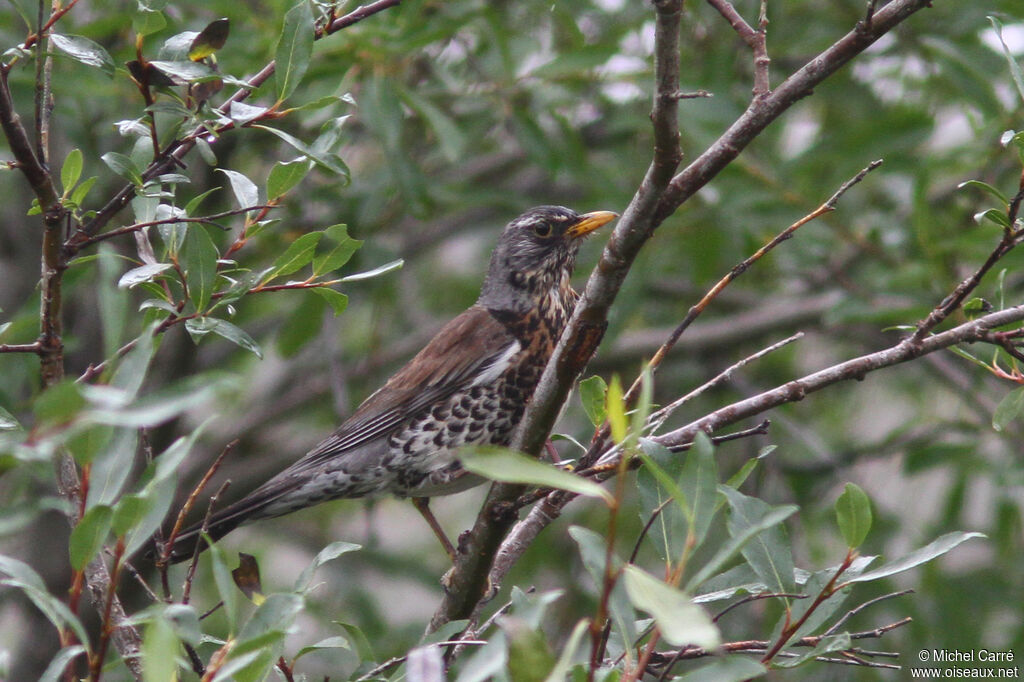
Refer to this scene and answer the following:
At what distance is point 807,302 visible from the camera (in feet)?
19.6

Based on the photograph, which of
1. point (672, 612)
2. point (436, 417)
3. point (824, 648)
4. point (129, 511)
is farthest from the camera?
point (436, 417)

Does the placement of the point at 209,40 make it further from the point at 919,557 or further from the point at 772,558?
the point at 919,557

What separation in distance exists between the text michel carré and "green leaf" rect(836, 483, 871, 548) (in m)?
3.05

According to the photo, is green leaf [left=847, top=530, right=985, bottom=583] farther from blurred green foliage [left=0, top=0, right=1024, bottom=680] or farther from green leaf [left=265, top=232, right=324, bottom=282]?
blurred green foliage [left=0, top=0, right=1024, bottom=680]

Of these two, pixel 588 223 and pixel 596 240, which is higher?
pixel 588 223

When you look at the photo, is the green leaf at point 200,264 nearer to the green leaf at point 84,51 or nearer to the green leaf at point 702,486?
the green leaf at point 84,51

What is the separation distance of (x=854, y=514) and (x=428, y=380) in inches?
98.1

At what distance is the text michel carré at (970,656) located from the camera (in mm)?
4934

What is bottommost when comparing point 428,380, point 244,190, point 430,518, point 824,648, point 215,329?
point 430,518

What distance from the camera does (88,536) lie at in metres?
1.89

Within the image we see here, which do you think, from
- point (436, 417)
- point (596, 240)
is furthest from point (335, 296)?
point (596, 240)

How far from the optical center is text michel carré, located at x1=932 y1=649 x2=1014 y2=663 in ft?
16.2

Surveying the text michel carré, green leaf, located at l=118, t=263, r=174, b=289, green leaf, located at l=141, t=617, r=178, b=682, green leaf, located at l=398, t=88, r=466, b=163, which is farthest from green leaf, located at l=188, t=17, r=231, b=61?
the text michel carré

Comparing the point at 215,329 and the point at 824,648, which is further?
the point at 215,329
